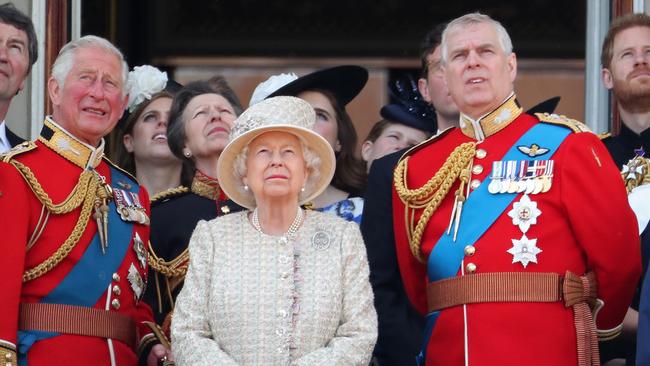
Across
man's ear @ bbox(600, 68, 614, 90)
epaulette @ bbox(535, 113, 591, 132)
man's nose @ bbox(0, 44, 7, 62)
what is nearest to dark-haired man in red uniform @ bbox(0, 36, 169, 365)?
man's nose @ bbox(0, 44, 7, 62)

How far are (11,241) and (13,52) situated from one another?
1085mm

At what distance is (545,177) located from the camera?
5.40 metres

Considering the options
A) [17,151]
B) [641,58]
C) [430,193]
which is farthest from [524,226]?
[17,151]

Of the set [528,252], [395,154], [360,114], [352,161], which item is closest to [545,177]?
[528,252]

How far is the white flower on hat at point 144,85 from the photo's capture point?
23.5ft

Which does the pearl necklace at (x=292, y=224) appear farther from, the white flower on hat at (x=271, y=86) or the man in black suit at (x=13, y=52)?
the white flower on hat at (x=271, y=86)

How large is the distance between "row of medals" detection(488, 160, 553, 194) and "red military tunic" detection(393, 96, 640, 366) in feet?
0.08

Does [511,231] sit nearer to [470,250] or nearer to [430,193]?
[470,250]

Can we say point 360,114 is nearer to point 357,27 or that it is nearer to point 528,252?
point 357,27

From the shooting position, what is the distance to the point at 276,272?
5.18 metres

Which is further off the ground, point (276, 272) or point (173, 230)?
point (173, 230)

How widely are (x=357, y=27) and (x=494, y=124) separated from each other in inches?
191

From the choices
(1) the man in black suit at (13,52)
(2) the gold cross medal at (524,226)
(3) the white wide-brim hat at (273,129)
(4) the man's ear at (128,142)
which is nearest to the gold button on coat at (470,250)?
(2) the gold cross medal at (524,226)

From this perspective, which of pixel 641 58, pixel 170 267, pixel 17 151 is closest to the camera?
pixel 17 151
